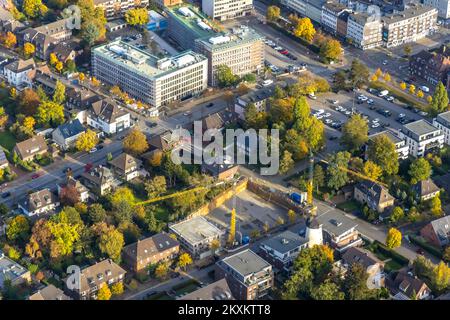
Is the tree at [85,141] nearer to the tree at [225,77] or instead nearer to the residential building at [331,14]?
the tree at [225,77]

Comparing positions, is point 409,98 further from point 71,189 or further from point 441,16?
point 71,189

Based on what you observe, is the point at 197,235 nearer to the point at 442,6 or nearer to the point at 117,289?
the point at 117,289

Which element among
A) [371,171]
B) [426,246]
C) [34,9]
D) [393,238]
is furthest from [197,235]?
[34,9]

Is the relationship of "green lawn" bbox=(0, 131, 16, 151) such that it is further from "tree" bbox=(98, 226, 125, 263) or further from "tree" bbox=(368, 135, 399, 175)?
"tree" bbox=(368, 135, 399, 175)

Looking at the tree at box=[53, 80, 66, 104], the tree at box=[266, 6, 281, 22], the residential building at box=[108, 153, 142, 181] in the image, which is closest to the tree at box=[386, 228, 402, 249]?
the residential building at box=[108, 153, 142, 181]

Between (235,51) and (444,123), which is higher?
(235,51)

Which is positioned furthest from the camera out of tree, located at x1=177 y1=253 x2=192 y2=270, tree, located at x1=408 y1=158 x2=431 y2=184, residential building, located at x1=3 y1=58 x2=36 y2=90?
residential building, located at x1=3 y1=58 x2=36 y2=90
